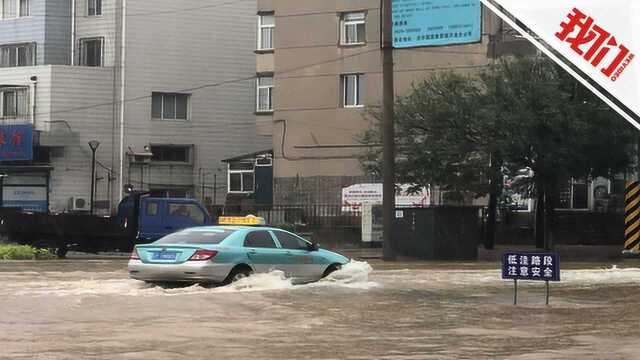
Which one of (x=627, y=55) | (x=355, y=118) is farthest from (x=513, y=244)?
(x=627, y=55)

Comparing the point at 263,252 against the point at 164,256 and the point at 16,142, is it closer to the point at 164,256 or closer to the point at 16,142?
the point at 164,256

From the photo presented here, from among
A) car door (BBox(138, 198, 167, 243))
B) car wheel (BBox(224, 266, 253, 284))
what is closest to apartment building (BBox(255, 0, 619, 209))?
car door (BBox(138, 198, 167, 243))

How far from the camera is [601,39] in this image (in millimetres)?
6297

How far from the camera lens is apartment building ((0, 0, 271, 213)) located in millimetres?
47969

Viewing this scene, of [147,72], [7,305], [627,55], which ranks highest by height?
[147,72]

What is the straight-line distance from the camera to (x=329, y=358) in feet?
31.3

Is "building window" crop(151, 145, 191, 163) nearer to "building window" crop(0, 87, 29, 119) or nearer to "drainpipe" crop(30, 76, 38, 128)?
"drainpipe" crop(30, 76, 38, 128)

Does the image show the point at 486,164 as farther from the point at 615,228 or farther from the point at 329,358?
the point at 329,358

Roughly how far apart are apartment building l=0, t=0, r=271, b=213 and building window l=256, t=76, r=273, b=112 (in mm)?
5606

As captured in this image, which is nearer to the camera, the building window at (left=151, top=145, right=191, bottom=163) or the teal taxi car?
the teal taxi car

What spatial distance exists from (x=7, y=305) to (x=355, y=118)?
2863cm

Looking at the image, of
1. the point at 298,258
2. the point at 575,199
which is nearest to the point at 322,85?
the point at 575,199

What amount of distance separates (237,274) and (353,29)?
2712cm

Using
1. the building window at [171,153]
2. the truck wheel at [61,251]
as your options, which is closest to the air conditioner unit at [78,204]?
the building window at [171,153]
